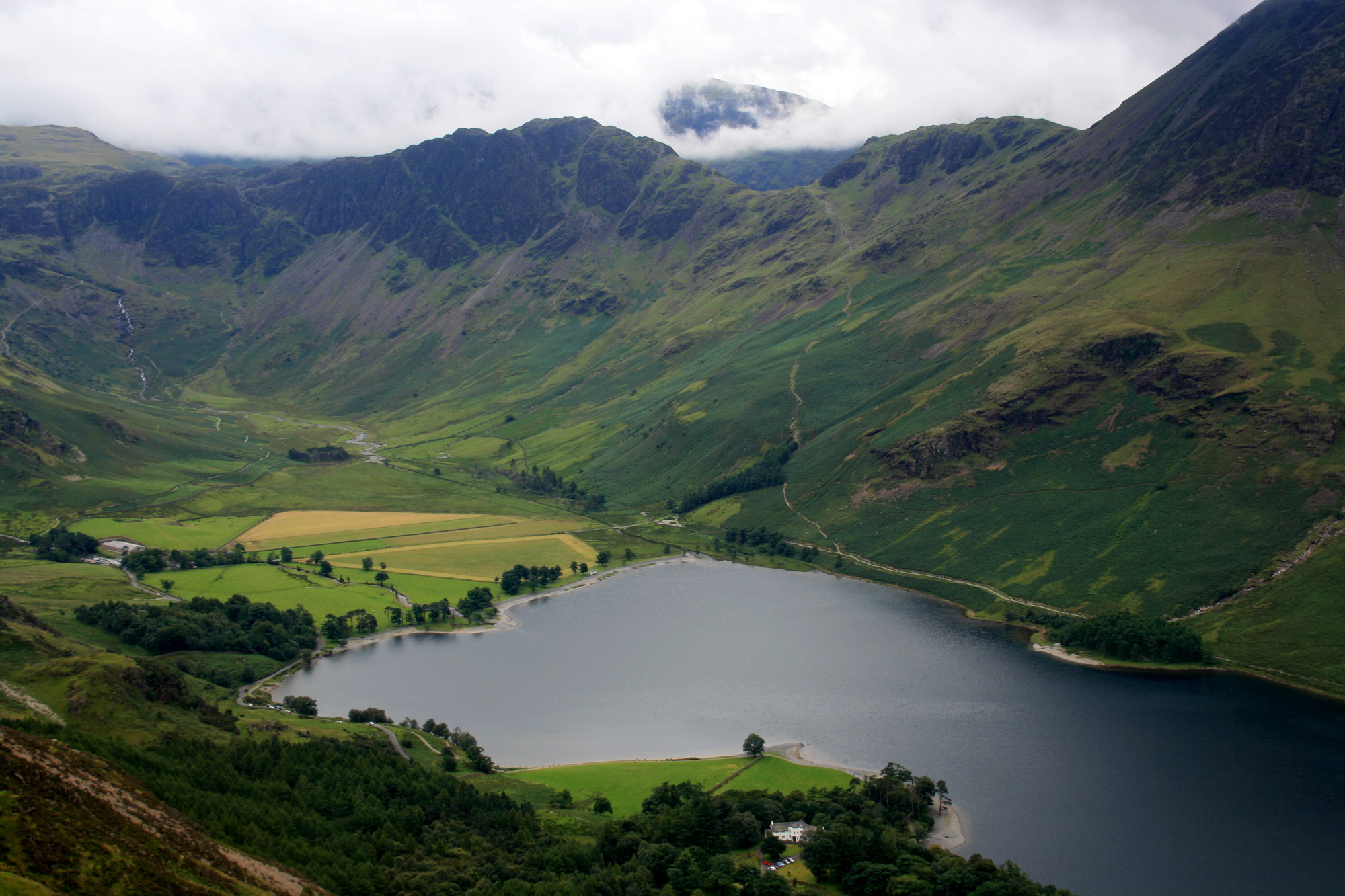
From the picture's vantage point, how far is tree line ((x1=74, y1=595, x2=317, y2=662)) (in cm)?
13450

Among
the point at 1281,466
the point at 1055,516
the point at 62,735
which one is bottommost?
the point at 62,735

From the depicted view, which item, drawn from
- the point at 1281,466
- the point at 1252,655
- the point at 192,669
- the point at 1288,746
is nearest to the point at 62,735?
the point at 192,669

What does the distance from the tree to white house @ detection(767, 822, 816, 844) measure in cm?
6525

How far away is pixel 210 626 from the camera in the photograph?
143875 mm

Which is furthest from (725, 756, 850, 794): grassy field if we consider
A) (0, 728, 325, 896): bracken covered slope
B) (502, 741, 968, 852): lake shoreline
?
(0, 728, 325, 896): bracken covered slope

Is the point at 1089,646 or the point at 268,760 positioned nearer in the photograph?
the point at 268,760

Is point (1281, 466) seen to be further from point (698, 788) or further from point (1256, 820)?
point (698, 788)

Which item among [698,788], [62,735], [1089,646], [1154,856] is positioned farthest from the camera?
[1089,646]

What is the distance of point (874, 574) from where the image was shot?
18600 cm

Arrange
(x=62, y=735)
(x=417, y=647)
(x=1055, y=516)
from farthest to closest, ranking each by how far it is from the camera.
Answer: (x=1055, y=516) → (x=417, y=647) → (x=62, y=735)

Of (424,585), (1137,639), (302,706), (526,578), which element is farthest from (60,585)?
(1137,639)

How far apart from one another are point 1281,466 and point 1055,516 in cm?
3906

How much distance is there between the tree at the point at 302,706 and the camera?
4601 inches

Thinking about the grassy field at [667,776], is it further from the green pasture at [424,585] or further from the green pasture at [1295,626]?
the green pasture at [424,585]
